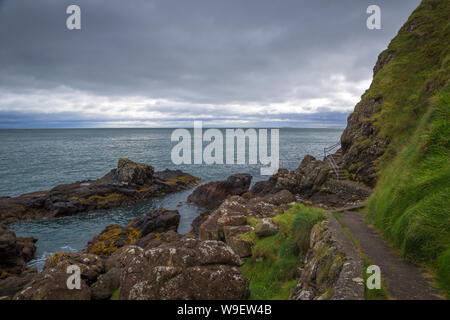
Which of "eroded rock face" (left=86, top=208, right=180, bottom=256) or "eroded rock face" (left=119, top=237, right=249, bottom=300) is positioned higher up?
"eroded rock face" (left=119, top=237, right=249, bottom=300)

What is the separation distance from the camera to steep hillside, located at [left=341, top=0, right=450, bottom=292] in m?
5.52

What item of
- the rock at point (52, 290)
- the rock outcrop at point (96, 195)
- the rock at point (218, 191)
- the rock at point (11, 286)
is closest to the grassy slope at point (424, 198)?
the rock at point (52, 290)

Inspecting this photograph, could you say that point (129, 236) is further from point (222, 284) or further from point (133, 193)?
point (222, 284)

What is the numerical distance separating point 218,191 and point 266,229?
998 inches

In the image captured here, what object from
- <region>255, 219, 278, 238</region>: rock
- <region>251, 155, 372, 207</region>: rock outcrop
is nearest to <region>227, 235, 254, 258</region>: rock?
<region>255, 219, 278, 238</region>: rock

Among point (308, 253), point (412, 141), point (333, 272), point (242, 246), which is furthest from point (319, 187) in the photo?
point (333, 272)

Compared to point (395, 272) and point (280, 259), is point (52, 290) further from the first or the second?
point (395, 272)

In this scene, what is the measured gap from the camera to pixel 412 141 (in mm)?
10547

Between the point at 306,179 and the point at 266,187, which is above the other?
the point at 306,179

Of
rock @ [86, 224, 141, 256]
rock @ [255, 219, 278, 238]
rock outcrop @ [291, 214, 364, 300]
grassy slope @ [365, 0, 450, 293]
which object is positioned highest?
grassy slope @ [365, 0, 450, 293]

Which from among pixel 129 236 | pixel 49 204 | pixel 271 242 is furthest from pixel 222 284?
pixel 49 204

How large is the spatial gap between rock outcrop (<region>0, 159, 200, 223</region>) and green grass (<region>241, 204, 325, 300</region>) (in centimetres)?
3104

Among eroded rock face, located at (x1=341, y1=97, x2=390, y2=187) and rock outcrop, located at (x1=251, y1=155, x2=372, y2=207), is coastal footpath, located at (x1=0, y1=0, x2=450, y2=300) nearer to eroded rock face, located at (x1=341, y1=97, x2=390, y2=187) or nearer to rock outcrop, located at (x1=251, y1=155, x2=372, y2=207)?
eroded rock face, located at (x1=341, y1=97, x2=390, y2=187)
